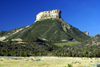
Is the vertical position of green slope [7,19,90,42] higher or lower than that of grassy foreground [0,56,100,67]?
higher

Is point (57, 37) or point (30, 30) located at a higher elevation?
point (30, 30)

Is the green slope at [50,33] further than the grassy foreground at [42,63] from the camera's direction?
Yes

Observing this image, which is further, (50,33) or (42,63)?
(50,33)

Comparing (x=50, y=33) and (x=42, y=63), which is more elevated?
(x=50, y=33)

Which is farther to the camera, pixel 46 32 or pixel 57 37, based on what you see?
pixel 46 32

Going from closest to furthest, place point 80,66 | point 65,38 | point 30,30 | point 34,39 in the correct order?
point 80,66 < point 34,39 < point 65,38 < point 30,30

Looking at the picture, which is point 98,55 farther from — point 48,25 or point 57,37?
point 48,25

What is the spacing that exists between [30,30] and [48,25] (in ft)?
80.3

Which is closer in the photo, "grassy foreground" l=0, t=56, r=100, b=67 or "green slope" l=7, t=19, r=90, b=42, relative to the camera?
"grassy foreground" l=0, t=56, r=100, b=67

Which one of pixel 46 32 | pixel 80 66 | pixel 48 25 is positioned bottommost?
pixel 80 66

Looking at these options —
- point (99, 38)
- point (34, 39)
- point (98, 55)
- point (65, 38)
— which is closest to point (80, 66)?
point (98, 55)

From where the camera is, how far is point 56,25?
550 feet

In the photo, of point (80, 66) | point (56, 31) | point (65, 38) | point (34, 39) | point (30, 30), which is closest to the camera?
point (80, 66)

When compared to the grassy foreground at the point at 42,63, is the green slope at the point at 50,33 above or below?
above
